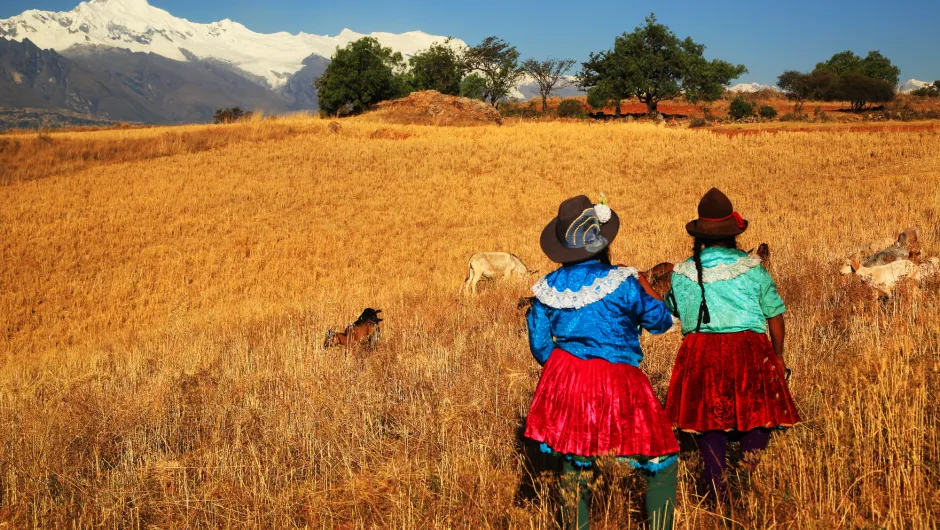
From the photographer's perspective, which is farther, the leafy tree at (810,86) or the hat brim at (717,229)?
the leafy tree at (810,86)

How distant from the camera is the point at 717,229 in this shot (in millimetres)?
3801

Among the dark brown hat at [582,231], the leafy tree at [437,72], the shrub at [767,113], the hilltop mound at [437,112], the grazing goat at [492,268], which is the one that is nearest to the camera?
the dark brown hat at [582,231]

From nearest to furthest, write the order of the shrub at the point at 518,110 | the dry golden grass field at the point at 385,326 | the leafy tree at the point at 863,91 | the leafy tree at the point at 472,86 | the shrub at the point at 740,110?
the dry golden grass field at the point at 385,326 < the shrub at the point at 740,110 < the leafy tree at the point at 863,91 < the shrub at the point at 518,110 < the leafy tree at the point at 472,86

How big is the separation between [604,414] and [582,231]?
87 centimetres

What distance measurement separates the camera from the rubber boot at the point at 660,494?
317cm

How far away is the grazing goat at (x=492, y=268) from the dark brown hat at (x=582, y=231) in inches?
395

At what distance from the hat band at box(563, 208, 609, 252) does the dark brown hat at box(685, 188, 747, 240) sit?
2.75 feet

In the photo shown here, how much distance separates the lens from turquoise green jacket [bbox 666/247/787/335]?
12.2 feet

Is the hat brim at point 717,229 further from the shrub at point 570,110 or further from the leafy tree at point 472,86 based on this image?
the leafy tree at point 472,86

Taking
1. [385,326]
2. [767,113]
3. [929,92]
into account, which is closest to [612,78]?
Result: [767,113]

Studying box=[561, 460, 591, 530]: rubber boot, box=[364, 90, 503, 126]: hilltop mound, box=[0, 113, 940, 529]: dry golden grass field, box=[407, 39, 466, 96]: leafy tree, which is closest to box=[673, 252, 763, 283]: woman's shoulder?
box=[0, 113, 940, 529]: dry golden grass field

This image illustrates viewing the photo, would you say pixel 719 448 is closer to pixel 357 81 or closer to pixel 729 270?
pixel 729 270

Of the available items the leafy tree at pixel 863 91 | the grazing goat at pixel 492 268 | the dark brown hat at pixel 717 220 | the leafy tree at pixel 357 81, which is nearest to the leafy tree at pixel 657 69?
the leafy tree at pixel 863 91

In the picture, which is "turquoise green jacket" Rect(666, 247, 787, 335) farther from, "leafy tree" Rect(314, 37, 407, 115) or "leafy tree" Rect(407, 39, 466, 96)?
"leafy tree" Rect(407, 39, 466, 96)
